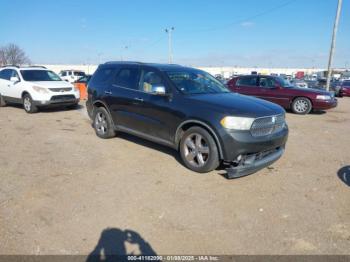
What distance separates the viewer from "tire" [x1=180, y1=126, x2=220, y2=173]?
16.0ft

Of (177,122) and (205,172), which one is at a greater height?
(177,122)

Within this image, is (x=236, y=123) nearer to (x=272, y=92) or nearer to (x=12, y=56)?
(x=272, y=92)

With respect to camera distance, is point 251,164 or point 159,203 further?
point 251,164

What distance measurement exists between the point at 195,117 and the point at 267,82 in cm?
905

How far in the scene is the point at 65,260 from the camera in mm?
2922

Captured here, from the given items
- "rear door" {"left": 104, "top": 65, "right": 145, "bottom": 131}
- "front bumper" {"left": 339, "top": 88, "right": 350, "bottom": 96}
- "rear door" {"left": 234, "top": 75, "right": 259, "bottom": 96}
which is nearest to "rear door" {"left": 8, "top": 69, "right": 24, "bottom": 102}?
"rear door" {"left": 104, "top": 65, "right": 145, "bottom": 131}

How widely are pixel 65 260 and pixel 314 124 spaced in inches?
376

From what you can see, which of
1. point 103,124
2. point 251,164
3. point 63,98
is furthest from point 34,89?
point 251,164

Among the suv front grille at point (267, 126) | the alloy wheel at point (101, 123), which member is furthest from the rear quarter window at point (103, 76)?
the suv front grille at point (267, 126)

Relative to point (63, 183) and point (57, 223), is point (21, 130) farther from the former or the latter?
point (57, 223)

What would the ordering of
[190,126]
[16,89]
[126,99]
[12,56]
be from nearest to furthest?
1. [190,126]
2. [126,99]
3. [16,89]
4. [12,56]

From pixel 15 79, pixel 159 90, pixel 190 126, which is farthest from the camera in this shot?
pixel 15 79

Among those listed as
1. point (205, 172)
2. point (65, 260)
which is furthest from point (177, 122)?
point (65, 260)

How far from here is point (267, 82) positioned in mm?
13117
